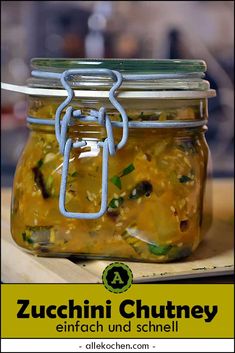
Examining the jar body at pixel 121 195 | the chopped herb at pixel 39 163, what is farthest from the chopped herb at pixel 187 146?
the chopped herb at pixel 39 163

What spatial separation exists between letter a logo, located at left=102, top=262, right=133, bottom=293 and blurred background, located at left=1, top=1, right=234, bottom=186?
664 millimetres

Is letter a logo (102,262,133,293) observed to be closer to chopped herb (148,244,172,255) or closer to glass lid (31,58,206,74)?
chopped herb (148,244,172,255)

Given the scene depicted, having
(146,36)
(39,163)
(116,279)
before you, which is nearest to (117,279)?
(116,279)

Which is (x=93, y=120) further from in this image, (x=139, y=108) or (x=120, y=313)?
(x=120, y=313)

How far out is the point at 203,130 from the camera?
0.54 m

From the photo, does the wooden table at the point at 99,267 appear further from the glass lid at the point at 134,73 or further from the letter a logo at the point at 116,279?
the glass lid at the point at 134,73

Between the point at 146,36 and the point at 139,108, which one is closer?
the point at 139,108

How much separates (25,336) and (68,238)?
8 cm

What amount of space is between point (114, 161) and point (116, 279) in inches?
3.3

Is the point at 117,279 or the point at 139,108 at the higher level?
the point at 139,108

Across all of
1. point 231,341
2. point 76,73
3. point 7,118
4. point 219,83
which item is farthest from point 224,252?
point 219,83

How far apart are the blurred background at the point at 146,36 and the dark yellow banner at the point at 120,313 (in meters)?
0.66

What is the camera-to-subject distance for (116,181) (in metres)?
0.48

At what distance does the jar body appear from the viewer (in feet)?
1.59
